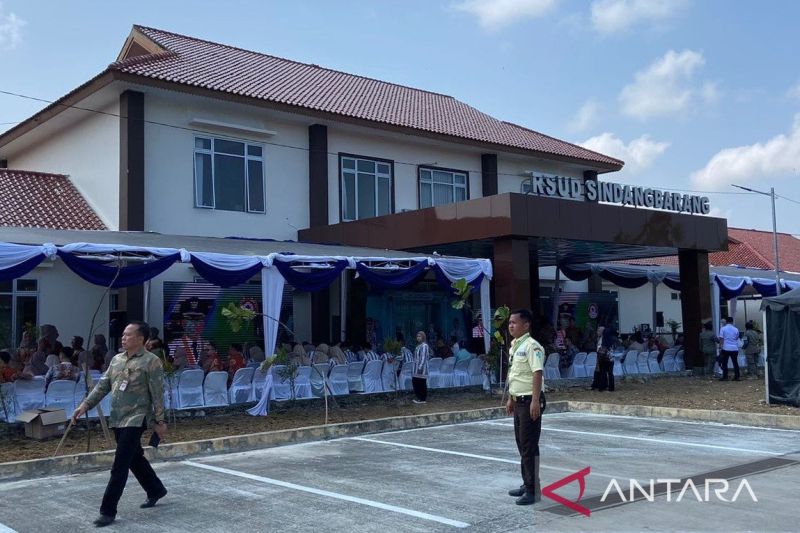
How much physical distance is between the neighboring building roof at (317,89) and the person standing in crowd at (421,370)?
7284 millimetres

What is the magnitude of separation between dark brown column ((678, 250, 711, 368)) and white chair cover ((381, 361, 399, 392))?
8963mm

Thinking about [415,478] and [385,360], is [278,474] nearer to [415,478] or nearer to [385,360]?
[415,478]

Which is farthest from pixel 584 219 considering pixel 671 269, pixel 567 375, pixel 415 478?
pixel 415 478

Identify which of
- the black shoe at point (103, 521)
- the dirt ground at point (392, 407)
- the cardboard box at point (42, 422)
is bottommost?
the black shoe at point (103, 521)

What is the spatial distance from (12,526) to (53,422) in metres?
4.72

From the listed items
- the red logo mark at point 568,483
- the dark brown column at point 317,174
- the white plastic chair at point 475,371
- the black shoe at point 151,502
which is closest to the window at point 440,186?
the dark brown column at point 317,174

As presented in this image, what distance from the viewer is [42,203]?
58.9 feet

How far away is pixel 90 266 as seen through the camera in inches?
459

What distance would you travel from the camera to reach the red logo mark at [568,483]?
21.4ft

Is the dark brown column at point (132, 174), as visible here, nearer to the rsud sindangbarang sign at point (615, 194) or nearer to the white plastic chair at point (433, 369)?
the white plastic chair at point (433, 369)

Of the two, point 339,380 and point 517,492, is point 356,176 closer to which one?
point 339,380

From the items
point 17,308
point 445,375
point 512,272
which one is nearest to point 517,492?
point 445,375

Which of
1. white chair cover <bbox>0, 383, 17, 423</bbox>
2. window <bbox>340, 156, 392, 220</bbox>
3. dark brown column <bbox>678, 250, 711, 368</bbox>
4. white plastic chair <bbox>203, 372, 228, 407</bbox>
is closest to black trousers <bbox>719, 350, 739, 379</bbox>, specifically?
dark brown column <bbox>678, 250, 711, 368</bbox>

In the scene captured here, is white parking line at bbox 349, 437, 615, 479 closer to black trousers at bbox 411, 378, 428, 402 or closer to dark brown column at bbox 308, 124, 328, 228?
black trousers at bbox 411, 378, 428, 402
